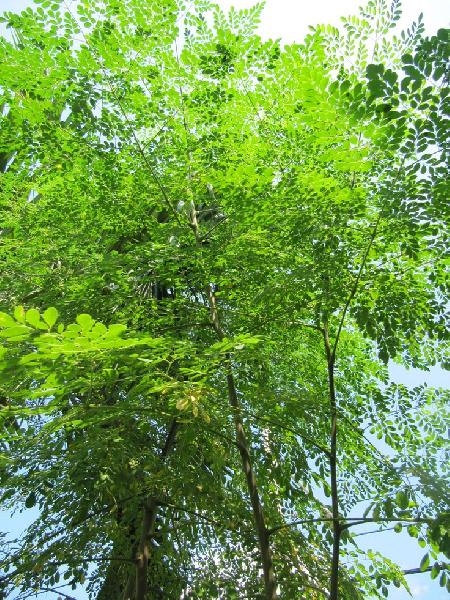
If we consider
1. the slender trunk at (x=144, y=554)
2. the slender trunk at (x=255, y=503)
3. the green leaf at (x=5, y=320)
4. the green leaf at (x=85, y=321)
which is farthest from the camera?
the slender trunk at (x=144, y=554)

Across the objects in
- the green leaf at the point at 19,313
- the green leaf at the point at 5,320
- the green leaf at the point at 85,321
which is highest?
the green leaf at the point at 85,321

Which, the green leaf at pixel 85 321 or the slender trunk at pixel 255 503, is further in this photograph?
the slender trunk at pixel 255 503

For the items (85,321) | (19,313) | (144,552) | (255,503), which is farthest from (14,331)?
(144,552)

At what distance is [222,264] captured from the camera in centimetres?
330

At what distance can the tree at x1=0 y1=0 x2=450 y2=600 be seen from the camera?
275 centimetres

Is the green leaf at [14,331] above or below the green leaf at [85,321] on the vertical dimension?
below

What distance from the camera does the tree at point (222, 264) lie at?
108 inches

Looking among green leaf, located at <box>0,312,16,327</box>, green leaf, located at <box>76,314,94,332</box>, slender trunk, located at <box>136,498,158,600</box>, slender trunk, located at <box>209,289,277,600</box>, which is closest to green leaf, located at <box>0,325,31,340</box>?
green leaf, located at <box>0,312,16,327</box>

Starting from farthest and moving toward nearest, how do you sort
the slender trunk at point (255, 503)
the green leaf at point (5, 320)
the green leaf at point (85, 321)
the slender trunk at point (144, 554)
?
the slender trunk at point (144, 554)
the slender trunk at point (255, 503)
the green leaf at point (85, 321)
the green leaf at point (5, 320)

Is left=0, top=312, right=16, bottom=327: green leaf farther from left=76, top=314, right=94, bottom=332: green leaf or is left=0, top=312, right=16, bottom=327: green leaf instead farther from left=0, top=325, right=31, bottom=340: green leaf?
left=76, top=314, right=94, bottom=332: green leaf

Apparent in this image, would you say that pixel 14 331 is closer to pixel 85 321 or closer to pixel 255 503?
pixel 85 321

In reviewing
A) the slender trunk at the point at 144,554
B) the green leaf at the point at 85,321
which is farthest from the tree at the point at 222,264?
the green leaf at the point at 85,321

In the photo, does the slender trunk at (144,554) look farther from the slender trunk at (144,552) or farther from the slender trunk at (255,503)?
the slender trunk at (255,503)

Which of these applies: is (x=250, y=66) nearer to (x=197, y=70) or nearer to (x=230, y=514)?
(x=197, y=70)
